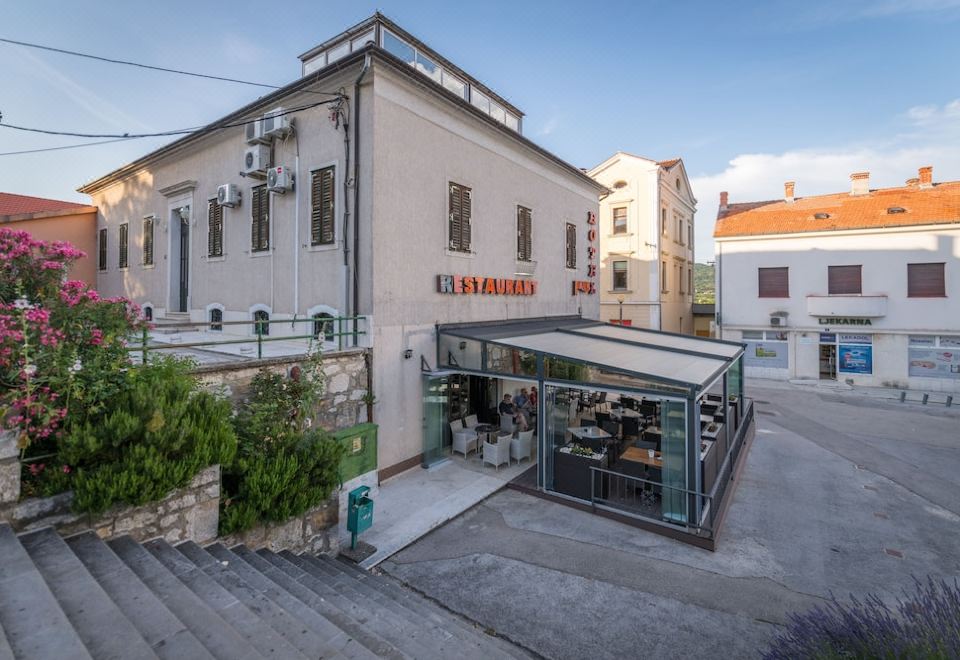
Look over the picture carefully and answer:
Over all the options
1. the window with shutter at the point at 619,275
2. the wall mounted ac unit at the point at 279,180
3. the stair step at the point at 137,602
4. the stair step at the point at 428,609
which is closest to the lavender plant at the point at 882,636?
the stair step at the point at 428,609

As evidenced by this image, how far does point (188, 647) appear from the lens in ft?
10.2

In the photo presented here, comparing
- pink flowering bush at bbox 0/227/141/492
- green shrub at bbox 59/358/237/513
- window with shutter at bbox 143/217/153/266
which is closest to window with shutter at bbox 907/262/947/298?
green shrub at bbox 59/358/237/513

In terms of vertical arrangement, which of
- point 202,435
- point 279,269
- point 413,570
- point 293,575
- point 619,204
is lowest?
point 413,570

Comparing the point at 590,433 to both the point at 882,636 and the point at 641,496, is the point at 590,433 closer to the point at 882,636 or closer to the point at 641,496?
the point at 641,496

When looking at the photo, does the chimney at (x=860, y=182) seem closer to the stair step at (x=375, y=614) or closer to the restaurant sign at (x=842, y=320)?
the restaurant sign at (x=842, y=320)

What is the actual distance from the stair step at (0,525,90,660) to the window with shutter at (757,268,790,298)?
2669 centimetres

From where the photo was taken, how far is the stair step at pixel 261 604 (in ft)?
12.0

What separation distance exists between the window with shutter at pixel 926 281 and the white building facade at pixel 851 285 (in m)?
0.03

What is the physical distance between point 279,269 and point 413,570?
7978 mm

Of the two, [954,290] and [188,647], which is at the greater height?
[954,290]

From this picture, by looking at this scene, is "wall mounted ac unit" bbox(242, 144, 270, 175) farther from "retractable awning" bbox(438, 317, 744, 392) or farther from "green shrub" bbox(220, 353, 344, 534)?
"green shrub" bbox(220, 353, 344, 534)

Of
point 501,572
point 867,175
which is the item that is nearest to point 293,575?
point 501,572

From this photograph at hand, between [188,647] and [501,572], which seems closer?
[188,647]

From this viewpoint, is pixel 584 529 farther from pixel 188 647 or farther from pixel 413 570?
pixel 188 647
